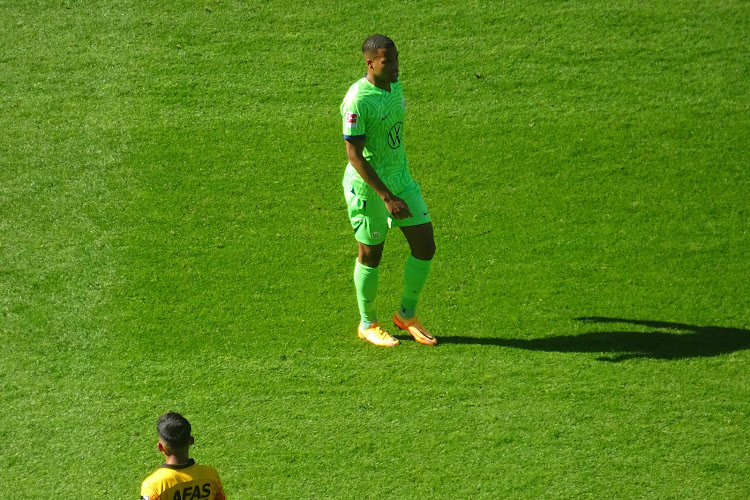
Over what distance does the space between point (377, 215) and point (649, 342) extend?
2201mm

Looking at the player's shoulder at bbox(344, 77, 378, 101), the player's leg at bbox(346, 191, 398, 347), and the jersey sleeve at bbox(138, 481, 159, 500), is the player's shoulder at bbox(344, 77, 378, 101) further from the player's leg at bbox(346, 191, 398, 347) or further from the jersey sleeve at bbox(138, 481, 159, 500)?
the jersey sleeve at bbox(138, 481, 159, 500)

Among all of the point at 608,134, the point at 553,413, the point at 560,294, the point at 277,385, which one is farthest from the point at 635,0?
the point at 277,385

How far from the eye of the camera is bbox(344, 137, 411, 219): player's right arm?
208 inches

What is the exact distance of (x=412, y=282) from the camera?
588cm

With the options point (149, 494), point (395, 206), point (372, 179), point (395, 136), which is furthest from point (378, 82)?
point (149, 494)

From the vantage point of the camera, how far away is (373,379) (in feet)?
18.6

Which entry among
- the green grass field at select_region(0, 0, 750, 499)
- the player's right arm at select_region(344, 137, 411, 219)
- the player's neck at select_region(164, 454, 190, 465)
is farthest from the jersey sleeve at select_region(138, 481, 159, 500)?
the player's right arm at select_region(344, 137, 411, 219)

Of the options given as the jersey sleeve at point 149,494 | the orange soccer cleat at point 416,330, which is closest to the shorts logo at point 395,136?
the orange soccer cleat at point 416,330

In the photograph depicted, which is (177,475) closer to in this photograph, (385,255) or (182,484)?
(182,484)

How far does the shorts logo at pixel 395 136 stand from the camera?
5512 millimetres

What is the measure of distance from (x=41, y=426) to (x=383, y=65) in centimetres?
319

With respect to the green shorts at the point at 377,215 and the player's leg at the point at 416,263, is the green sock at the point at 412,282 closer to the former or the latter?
the player's leg at the point at 416,263

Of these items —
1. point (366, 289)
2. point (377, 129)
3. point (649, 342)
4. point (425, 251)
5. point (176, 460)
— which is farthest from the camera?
point (649, 342)

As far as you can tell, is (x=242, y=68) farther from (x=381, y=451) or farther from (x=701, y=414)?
(x=701, y=414)
